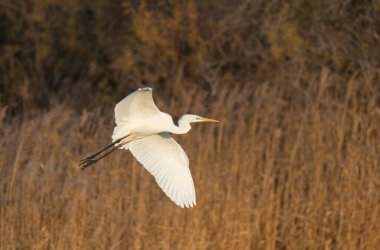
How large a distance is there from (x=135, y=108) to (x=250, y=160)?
842mm

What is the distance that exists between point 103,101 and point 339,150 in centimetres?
369

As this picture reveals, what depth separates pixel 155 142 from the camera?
470 centimetres

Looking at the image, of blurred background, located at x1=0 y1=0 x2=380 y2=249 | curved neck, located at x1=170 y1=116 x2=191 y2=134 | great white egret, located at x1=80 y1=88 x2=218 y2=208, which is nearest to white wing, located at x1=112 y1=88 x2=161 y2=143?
great white egret, located at x1=80 y1=88 x2=218 y2=208

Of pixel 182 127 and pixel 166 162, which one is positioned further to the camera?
pixel 166 162

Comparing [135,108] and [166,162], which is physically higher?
[135,108]

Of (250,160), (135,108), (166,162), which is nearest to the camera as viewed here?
(135,108)

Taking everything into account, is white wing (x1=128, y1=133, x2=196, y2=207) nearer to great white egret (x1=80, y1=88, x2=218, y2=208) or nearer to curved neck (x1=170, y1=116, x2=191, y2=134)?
great white egret (x1=80, y1=88, x2=218, y2=208)

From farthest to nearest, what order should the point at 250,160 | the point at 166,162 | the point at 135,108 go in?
the point at 250,160
the point at 166,162
the point at 135,108

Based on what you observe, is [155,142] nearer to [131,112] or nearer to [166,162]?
[166,162]

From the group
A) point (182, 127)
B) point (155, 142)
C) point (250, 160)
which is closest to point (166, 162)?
point (155, 142)

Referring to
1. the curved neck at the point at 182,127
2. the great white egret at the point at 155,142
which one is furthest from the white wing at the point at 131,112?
the curved neck at the point at 182,127

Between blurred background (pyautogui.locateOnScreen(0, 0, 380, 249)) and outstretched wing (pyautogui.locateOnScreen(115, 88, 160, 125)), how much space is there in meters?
0.36

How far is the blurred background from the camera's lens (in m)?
4.42

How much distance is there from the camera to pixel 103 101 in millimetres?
8312
